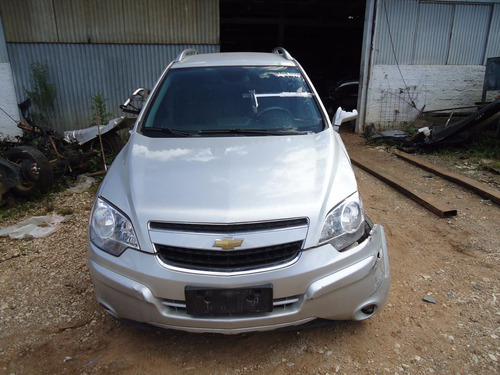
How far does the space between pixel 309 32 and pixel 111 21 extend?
432 inches

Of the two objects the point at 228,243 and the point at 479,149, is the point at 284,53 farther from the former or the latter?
the point at 479,149

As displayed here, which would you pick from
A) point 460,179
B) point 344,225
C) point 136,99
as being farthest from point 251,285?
point 460,179

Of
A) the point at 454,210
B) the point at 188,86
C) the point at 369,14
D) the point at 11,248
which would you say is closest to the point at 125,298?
the point at 188,86

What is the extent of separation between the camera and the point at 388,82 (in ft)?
26.5

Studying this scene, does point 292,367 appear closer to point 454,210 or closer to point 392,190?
point 454,210

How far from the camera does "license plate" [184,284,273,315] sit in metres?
1.86

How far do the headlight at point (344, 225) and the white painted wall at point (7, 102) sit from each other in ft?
21.9

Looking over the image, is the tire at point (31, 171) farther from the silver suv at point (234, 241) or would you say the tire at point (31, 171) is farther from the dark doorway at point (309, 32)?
the dark doorway at point (309, 32)

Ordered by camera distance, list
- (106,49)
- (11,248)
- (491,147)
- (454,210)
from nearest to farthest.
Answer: (11,248)
(454,210)
(491,147)
(106,49)

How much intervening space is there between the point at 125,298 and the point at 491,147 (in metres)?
6.72

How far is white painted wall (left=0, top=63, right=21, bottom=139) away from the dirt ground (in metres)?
4.05

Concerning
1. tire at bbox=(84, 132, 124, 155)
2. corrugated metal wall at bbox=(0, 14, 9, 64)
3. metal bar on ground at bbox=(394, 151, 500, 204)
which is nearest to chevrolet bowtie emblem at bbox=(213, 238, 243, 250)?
metal bar on ground at bbox=(394, 151, 500, 204)

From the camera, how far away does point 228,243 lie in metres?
1.87

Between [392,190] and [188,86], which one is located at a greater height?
[188,86]
